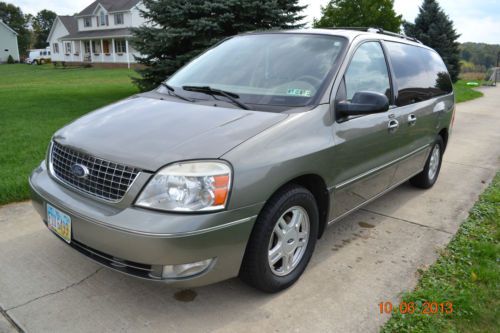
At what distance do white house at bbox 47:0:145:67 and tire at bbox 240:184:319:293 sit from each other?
38004 millimetres

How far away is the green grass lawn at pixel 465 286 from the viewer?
2604mm

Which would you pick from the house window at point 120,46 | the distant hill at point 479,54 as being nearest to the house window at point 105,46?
the house window at point 120,46

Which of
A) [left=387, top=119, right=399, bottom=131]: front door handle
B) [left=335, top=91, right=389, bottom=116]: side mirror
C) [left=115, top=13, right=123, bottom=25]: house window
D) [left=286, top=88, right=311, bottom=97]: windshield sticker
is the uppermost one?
[left=115, top=13, right=123, bottom=25]: house window

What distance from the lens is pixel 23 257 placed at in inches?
129

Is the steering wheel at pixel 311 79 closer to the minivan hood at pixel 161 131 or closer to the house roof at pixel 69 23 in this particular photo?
the minivan hood at pixel 161 131

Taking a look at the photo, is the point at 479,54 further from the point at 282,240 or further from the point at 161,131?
the point at 161,131

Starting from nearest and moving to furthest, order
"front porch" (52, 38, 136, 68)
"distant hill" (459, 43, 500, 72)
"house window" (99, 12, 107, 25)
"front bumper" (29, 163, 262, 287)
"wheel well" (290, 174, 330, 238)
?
1. "front bumper" (29, 163, 262, 287)
2. "wheel well" (290, 174, 330, 238)
3. "front porch" (52, 38, 136, 68)
4. "house window" (99, 12, 107, 25)
5. "distant hill" (459, 43, 500, 72)

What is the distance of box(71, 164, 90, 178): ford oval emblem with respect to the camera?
252 centimetres

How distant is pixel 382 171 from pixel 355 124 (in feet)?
2.41

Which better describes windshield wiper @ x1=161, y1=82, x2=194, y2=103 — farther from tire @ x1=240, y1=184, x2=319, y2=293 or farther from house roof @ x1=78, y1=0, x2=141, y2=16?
house roof @ x1=78, y1=0, x2=141, y2=16

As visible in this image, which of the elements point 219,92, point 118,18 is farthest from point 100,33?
point 219,92

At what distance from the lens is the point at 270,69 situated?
3.33m

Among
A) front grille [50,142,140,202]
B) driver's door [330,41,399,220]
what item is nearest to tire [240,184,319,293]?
driver's door [330,41,399,220]

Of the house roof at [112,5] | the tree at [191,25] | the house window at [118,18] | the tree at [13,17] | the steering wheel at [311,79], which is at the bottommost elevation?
the steering wheel at [311,79]
